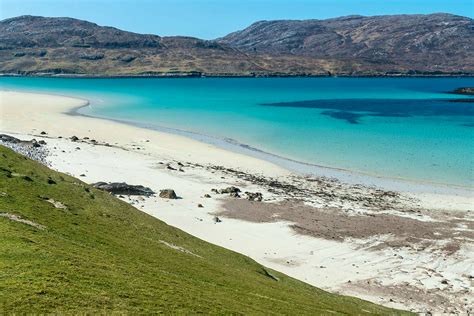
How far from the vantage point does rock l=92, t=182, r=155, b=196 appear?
36250mm

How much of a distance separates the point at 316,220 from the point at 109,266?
21.8 metres

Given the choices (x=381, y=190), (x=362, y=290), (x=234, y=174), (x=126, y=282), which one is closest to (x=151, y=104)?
(x=234, y=174)

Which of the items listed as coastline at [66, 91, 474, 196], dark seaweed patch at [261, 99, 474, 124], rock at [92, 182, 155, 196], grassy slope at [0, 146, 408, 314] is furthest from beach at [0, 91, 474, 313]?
dark seaweed patch at [261, 99, 474, 124]

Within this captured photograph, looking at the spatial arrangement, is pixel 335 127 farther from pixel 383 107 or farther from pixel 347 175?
pixel 383 107

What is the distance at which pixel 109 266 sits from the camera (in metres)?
14.6

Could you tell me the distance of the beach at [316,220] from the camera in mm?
25266

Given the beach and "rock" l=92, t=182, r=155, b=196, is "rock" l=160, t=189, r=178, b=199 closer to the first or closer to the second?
the beach

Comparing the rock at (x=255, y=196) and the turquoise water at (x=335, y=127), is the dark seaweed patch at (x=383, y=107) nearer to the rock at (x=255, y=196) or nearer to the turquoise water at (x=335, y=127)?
the turquoise water at (x=335, y=127)

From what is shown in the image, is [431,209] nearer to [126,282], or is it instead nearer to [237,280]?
[237,280]

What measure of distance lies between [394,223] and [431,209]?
20.3 ft

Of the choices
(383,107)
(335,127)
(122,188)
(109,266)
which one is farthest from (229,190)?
(383,107)

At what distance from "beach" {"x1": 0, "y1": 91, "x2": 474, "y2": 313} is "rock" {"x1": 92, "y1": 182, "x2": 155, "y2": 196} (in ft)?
3.16

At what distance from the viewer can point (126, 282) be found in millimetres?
13445

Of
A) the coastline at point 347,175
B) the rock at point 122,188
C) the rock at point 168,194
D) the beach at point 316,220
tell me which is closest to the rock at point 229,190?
the beach at point 316,220
